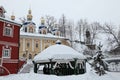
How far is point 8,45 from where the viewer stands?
89.7ft

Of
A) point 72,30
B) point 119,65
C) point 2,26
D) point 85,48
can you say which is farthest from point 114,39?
point 72,30

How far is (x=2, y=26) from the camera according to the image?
2638 centimetres

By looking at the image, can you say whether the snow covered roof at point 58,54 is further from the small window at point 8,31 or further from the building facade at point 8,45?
the small window at point 8,31

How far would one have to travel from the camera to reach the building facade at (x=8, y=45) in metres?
26.3

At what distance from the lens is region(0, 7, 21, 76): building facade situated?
26295mm

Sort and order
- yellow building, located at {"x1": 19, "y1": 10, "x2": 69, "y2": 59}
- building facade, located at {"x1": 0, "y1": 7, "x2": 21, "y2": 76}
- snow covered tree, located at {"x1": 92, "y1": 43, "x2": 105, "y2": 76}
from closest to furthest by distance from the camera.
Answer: snow covered tree, located at {"x1": 92, "y1": 43, "x2": 105, "y2": 76}, building facade, located at {"x1": 0, "y1": 7, "x2": 21, "y2": 76}, yellow building, located at {"x1": 19, "y1": 10, "x2": 69, "y2": 59}

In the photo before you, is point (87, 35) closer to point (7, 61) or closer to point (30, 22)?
point (30, 22)

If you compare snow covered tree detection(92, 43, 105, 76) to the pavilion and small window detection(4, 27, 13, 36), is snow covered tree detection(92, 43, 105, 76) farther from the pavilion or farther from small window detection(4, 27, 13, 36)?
small window detection(4, 27, 13, 36)

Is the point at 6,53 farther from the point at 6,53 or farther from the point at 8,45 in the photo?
the point at 8,45

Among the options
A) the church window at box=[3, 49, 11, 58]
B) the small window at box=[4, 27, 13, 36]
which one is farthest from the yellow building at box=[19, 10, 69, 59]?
the church window at box=[3, 49, 11, 58]

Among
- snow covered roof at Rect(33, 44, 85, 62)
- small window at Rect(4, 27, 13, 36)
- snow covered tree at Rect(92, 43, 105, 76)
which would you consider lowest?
snow covered tree at Rect(92, 43, 105, 76)

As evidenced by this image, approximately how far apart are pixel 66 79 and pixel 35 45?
38.5m

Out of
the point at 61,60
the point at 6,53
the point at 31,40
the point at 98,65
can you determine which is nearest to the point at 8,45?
the point at 6,53

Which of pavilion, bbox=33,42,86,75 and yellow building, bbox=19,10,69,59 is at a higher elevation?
yellow building, bbox=19,10,69,59
